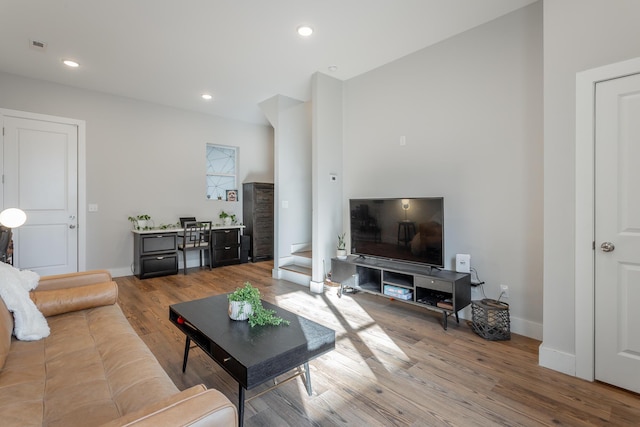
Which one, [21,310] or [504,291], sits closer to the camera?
[21,310]

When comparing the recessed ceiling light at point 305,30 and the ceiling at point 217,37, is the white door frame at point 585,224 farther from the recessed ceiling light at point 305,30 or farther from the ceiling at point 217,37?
the recessed ceiling light at point 305,30

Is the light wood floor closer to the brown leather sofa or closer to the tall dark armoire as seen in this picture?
the brown leather sofa

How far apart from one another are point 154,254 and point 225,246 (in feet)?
3.94

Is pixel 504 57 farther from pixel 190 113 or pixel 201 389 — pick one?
pixel 190 113

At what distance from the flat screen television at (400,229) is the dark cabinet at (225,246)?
281cm

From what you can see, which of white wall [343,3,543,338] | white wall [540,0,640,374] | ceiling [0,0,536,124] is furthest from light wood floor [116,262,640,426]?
ceiling [0,0,536,124]

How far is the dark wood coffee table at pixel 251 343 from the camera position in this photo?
144cm

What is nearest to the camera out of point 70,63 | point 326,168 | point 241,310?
point 241,310

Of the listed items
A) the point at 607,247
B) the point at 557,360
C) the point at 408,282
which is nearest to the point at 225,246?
the point at 408,282

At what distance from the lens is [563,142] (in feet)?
6.94

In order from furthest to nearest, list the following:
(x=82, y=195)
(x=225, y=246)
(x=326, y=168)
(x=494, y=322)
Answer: (x=225, y=246) < (x=82, y=195) < (x=326, y=168) < (x=494, y=322)

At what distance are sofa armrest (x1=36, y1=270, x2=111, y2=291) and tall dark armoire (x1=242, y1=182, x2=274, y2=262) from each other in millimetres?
3678

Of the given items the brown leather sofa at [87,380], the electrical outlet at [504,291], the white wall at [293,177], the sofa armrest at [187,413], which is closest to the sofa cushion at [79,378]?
the brown leather sofa at [87,380]

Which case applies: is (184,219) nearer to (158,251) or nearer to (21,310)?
(158,251)
